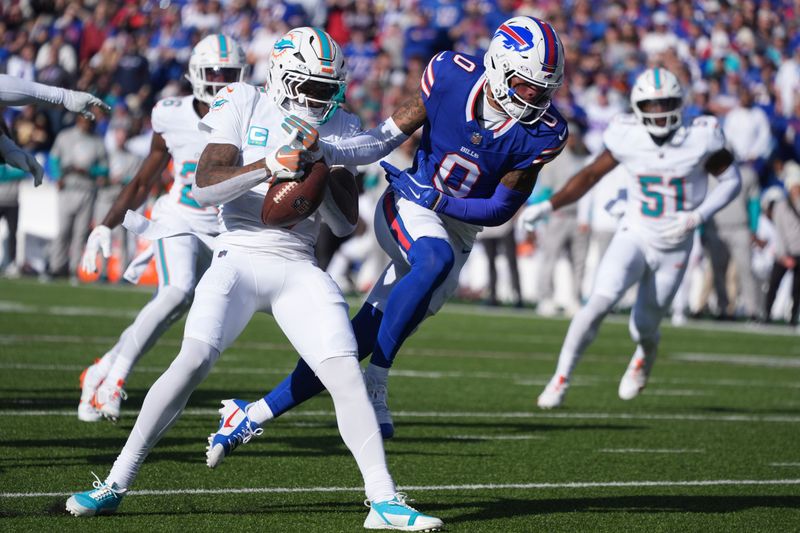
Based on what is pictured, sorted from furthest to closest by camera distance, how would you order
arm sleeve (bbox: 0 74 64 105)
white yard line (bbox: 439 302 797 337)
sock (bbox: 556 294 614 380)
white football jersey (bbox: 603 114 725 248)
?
white yard line (bbox: 439 302 797 337), white football jersey (bbox: 603 114 725 248), sock (bbox: 556 294 614 380), arm sleeve (bbox: 0 74 64 105)

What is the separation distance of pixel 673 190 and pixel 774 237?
25.9ft

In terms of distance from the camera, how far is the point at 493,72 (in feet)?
17.7

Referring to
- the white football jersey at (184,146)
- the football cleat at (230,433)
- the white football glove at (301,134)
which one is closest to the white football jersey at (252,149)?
the white football glove at (301,134)

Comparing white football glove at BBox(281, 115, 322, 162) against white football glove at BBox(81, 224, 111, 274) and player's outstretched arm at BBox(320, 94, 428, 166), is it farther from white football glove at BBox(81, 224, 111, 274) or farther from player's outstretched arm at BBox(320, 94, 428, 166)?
white football glove at BBox(81, 224, 111, 274)

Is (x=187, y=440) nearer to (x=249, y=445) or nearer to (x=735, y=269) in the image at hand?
(x=249, y=445)

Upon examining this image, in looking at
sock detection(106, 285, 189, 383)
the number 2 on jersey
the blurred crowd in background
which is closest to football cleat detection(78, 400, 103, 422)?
sock detection(106, 285, 189, 383)

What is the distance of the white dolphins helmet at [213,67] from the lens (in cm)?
673

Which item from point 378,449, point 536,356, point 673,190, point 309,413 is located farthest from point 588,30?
point 378,449

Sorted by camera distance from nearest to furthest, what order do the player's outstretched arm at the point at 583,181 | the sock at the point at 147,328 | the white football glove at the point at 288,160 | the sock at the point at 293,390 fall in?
the white football glove at the point at 288,160 → the sock at the point at 293,390 → the sock at the point at 147,328 → the player's outstretched arm at the point at 583,181

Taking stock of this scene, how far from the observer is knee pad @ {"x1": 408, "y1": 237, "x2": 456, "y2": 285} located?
5.31m

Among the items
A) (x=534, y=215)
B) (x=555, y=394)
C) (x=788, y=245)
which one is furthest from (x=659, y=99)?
(x=788, y=245)

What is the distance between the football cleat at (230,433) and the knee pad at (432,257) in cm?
95

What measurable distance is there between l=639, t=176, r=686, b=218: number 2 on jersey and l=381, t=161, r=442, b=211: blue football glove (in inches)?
104

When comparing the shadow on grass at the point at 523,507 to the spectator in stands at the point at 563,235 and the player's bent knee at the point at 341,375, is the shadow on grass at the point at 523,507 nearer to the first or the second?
the player's bent knee at the point at 341,375
